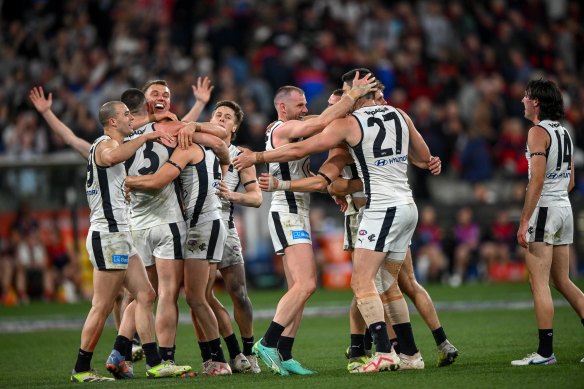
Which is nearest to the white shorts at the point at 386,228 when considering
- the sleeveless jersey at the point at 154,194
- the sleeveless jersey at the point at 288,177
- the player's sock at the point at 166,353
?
the sleeveless jersey at the point at 288,177

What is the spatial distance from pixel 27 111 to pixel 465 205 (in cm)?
992

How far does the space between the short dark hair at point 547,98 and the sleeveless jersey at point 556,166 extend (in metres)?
0.08

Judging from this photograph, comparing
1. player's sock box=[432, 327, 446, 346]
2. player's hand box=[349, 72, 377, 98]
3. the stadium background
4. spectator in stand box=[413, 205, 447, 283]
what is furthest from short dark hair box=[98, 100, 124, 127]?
spectator in stand box=[413, 205, 447, 283]

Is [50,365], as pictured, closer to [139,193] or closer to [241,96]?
[139,193]

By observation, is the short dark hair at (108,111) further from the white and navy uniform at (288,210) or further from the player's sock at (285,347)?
the player's sock at (285,347)

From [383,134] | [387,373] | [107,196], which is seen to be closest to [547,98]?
[383,134]

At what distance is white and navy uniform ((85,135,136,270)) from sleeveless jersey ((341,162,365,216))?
2280 millimetres

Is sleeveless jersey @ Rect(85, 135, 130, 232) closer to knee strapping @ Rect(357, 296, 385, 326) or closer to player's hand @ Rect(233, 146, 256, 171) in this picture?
player's hand @ Rect(233, 146, 256, 171)

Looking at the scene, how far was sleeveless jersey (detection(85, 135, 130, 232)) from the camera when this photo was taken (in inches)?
387

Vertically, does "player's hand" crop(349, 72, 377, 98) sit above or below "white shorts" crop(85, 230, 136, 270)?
above

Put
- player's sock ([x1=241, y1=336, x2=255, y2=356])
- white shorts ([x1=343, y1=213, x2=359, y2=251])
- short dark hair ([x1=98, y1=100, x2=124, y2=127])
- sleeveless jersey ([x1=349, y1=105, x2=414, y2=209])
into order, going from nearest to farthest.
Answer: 1. sleeveless jersey ([x1=349, y1=105, x2=414, y2=209])
2. short dark hair ([x1=98, y1=100, x2=124, y2=127])
3. white shorts ([x1=343, y1=213, x2=359, y2=251])
4. player's sock ([x1=241, y1=336, x2=255, y2=356])

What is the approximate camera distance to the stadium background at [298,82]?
Answer: 21828 millimetres

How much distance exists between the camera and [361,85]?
9812 mm

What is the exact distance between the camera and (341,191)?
10305 mm
